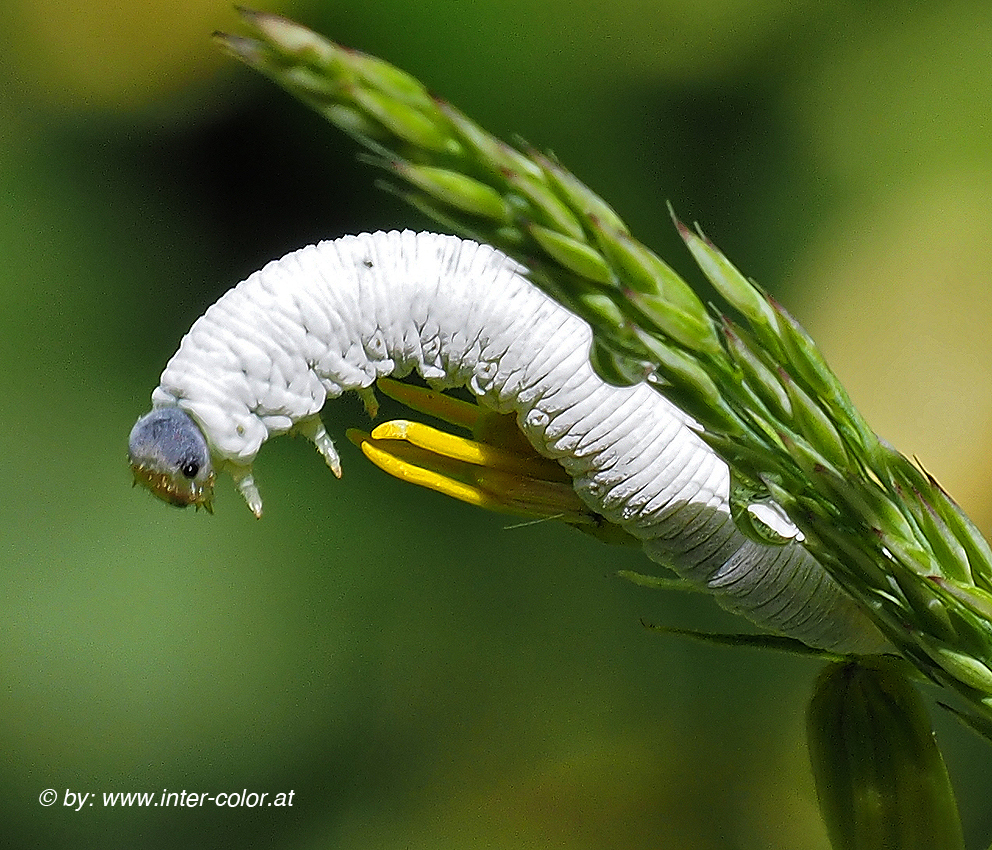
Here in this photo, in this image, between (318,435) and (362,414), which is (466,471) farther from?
(362,414)

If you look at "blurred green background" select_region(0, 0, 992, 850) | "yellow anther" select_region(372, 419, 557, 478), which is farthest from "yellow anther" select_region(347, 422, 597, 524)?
"blurred green background" select_region(0, 0, 992, 850)

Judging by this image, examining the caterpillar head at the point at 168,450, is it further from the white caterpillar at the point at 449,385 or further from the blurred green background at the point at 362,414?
the blurred green background at the point at 362,414

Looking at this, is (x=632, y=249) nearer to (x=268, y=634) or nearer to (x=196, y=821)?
(x=268, y=634)

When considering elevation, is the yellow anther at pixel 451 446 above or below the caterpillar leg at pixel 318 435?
above

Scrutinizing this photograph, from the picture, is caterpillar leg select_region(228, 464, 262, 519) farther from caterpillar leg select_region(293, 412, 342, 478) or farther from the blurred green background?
the blurred green background

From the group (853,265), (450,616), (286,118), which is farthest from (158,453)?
(853,265)

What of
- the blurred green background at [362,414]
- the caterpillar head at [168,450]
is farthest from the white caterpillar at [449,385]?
the blurred green background at [362,414]

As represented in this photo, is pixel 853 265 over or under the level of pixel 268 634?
over

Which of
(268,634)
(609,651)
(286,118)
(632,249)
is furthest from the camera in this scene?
(609,651)

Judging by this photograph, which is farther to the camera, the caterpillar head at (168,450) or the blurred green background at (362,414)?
the blurred green background at (362,414)
